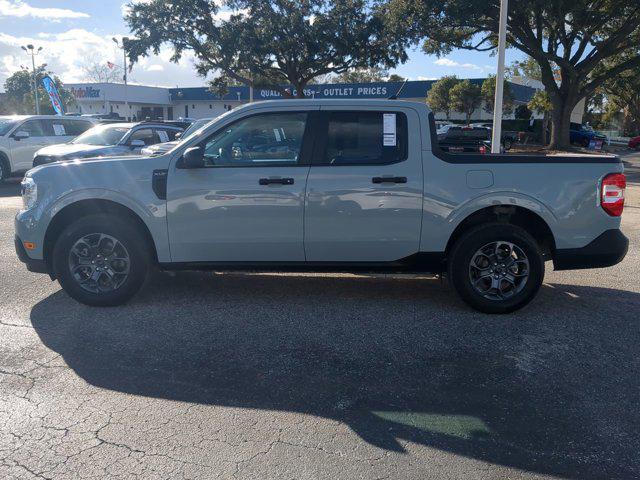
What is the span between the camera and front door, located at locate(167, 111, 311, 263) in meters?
5.16

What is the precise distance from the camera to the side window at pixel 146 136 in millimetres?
12691

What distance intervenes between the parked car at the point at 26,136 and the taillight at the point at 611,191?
572 inches

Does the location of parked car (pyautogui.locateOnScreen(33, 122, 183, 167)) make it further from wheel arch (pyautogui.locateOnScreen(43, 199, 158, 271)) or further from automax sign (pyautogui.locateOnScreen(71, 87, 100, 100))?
automax sign (pyautogui.locateOnScreen(71, 87, 100, 100))

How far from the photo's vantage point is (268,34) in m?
30.8

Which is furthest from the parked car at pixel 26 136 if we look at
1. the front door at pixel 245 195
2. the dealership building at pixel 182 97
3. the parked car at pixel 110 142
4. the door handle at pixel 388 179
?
the dealership building at pixel 182 97

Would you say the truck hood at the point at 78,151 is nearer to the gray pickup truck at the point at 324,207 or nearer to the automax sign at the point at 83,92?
the gray pickup truck at the point at 324,207

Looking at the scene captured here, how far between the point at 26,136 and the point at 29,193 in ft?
36.7

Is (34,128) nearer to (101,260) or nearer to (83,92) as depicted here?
(101,260)

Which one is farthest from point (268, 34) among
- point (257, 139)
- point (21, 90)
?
point (21, 90)

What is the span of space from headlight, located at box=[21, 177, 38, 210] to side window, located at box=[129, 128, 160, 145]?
24.2ft

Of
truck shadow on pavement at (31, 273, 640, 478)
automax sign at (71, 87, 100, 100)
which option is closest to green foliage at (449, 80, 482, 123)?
automax sign at (71, 87, 100, 100)

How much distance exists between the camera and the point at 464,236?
5215 mm

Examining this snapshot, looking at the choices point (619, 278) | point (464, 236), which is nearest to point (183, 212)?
point (464, 236)

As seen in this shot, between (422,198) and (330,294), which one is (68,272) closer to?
(330,294)
